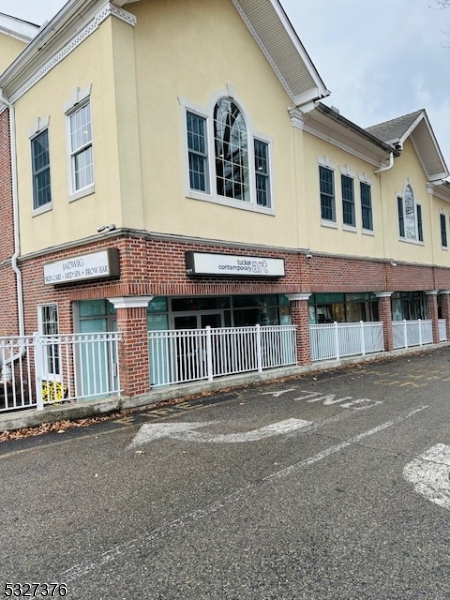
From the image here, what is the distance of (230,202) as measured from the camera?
1025 centimetres

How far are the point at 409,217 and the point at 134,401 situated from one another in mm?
15310

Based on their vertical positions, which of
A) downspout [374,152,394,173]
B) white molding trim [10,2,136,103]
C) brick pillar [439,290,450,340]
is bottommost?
brick pillar [439,290,450,340]

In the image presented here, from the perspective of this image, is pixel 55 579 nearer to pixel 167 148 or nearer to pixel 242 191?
pixel 167 148

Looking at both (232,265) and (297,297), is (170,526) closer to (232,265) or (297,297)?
(232,265)

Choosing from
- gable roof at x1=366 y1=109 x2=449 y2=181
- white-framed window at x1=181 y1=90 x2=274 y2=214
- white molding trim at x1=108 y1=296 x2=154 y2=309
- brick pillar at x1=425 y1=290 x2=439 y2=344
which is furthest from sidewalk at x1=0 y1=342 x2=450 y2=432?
gable roof at x1=366 y1=109 x2=449 y2=181

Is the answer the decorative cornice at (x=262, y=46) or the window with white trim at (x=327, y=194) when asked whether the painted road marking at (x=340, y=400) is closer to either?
the window with white trim at (x=327, y=194)

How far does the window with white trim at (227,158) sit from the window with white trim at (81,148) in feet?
6.79

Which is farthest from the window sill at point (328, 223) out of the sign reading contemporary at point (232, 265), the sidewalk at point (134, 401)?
the sidewalk at point (134, 401)

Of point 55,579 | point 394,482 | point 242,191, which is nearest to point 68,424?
point 55,579

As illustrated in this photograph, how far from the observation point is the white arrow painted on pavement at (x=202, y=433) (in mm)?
5844

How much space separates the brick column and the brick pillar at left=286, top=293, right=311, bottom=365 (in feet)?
17.1

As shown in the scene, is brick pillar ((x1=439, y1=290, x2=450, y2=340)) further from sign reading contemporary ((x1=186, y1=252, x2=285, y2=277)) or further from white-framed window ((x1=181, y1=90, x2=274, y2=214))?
white-framed window ((x1=181, y1=90, x2=274, y2=214))

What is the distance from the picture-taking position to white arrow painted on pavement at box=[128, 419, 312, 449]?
230 inches

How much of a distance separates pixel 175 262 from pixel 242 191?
313cm
